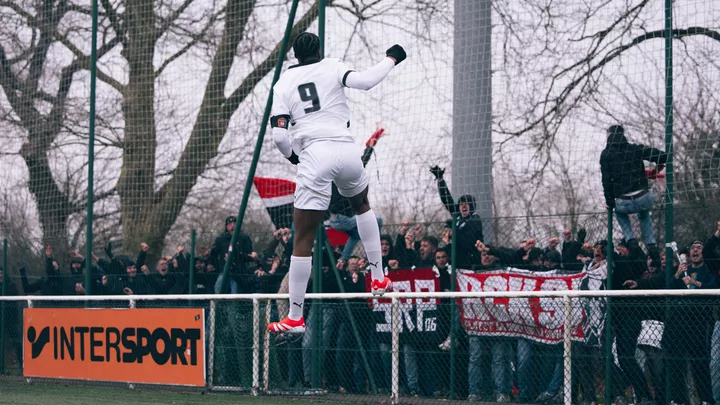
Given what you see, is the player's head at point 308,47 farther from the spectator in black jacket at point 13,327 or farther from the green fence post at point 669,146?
the spectator in black jacket at point 13,327

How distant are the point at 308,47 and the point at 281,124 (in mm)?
582

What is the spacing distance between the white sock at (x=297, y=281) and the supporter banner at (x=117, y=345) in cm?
494

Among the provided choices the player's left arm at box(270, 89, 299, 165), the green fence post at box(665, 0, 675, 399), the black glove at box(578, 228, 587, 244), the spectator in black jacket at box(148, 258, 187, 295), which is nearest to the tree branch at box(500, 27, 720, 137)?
the green fence post at box(665, 0, 675, 399)

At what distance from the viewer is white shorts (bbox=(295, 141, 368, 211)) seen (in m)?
7.04

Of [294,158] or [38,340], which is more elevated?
[294,158]

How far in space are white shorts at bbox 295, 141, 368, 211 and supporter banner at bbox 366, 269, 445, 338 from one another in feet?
13.0

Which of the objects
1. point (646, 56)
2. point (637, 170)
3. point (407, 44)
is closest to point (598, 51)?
point (646, 56)

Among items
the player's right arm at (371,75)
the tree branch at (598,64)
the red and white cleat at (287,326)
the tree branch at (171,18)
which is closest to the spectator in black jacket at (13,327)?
the tree branch at (171,18)

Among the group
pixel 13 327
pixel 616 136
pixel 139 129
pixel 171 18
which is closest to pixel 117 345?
pixel 13 327

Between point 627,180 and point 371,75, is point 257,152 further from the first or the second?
point 371,75

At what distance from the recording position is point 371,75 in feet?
22.7

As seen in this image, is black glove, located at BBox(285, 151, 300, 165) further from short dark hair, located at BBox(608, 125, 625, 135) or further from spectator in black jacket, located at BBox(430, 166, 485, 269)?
short dark hair, located at BBox(608, 125, 625, 135)

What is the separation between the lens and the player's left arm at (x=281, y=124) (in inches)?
277

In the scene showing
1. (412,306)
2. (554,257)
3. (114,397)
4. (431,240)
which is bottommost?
(114,397)
